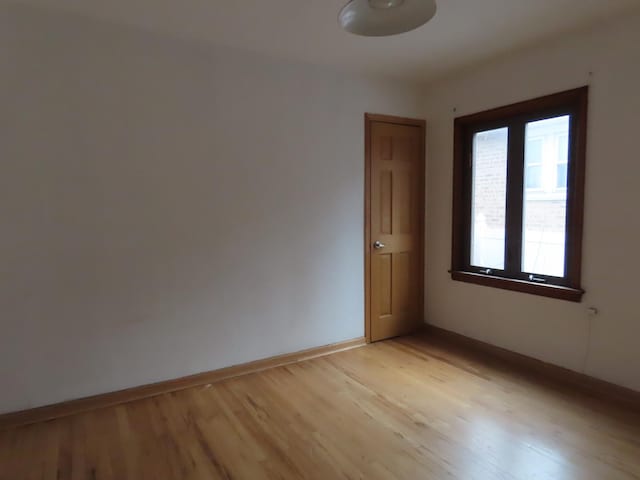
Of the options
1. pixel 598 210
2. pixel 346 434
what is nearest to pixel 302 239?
pixel 346 434

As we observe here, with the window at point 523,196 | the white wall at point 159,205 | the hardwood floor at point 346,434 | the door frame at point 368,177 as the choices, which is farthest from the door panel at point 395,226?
the hardwood floor at point 346,434

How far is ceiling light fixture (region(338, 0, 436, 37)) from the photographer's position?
1709 mm

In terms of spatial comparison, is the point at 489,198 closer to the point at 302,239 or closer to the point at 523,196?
the point at 523,196

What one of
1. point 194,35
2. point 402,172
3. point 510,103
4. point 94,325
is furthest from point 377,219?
point 94,325

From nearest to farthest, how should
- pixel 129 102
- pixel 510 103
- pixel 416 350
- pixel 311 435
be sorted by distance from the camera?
pixel 311 435, pixel 129 102, pixel 510 103, pixel 416 350

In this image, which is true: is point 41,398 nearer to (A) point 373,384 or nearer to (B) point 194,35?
(A) point 373,384

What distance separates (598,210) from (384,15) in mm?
2066

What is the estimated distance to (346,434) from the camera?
2314mm

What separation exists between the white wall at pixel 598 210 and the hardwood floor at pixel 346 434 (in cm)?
33

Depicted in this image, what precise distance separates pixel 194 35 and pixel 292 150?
1075 mm

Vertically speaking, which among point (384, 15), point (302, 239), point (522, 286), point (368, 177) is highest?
point (384, 15)

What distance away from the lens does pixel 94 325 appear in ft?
8.61

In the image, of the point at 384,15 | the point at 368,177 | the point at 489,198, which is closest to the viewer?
the point at 384,15

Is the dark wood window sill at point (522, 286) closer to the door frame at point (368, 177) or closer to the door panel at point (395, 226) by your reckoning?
the door panel at point (395, 226)
